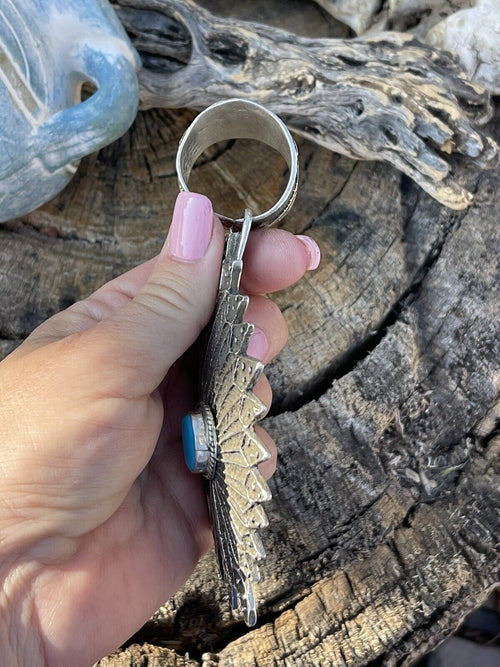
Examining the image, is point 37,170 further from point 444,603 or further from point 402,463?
point 444,603

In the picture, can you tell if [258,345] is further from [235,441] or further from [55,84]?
[55,84]

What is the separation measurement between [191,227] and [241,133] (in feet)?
1.01

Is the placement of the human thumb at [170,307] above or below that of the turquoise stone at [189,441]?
above

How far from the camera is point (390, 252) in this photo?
1312 millimetres

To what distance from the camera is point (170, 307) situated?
0.96 m

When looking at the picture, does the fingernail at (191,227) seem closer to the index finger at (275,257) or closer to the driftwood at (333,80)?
the index finger at (275,257)

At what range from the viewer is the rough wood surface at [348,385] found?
43.6 inches

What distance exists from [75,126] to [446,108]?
723 millimetres

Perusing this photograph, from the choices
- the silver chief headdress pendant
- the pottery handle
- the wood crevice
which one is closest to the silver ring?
the silver chief headdress pendant

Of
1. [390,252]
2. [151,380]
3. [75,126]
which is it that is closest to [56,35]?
[75,126]

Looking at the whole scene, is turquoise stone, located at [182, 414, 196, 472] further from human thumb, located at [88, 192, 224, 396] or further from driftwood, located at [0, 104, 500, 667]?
driftwood, located at [0, 104, 500, 667]

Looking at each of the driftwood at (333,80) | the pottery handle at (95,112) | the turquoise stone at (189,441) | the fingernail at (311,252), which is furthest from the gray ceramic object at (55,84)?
the turquoise stone at (189,441)

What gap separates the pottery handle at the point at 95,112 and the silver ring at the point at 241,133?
17 cm

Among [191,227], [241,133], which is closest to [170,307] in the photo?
[191,227]
